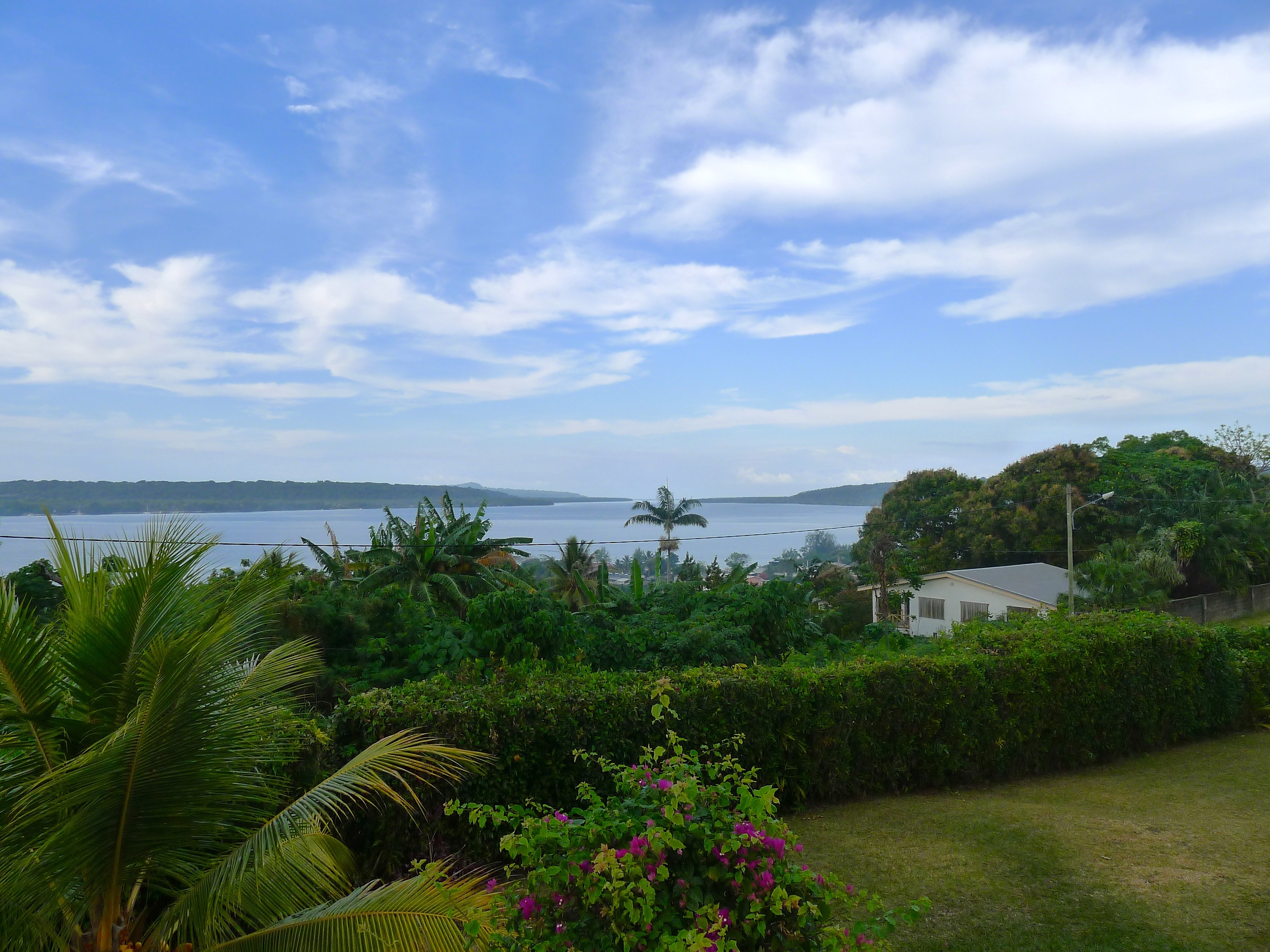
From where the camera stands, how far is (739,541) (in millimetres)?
116875

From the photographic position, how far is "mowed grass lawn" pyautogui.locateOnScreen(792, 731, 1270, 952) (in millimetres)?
4781

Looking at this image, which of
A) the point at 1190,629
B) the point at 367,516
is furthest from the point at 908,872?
the point at 367,516

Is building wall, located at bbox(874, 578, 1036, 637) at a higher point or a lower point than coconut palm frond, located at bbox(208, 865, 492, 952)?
lower

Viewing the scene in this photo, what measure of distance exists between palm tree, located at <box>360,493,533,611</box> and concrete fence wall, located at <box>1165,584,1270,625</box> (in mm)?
22700

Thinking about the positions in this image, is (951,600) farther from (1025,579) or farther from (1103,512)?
(1103,512)

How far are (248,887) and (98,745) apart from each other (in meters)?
1.06

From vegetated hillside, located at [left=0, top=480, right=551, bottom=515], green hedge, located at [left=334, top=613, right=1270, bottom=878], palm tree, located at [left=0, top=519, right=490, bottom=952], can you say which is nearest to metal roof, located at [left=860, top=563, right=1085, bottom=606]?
vegetated hillside, located at [left=0, top=480, right=551, bottom=515]

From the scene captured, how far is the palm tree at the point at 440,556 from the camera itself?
61.6ft

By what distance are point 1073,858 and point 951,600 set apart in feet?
95.9

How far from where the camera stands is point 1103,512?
125 ft

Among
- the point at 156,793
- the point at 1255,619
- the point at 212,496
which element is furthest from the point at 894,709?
the point at 212,496

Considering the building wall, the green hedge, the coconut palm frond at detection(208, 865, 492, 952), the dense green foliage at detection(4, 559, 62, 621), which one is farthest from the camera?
the building wall

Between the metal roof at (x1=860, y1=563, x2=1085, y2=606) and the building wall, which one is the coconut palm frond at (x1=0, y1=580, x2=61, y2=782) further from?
the metal roof at (x1=860, y1=563, x2=1085, y2=606)

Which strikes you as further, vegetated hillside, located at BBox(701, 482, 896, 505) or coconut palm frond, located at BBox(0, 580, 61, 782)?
vegetated hillside, located at BBox(701, 482, 896, 505)
